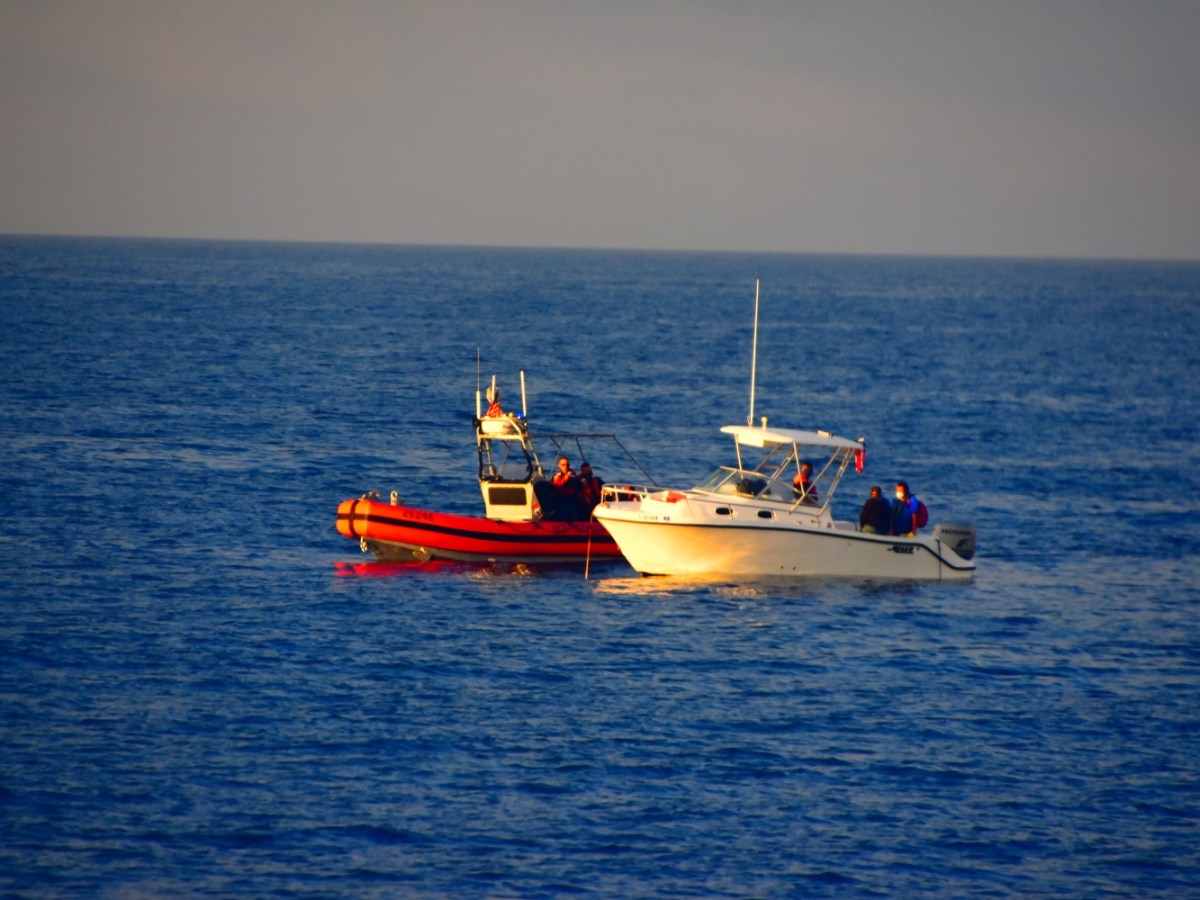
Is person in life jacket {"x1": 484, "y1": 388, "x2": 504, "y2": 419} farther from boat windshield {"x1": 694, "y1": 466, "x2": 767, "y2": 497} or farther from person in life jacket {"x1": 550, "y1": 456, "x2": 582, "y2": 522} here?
boat windshield {"x1": 694, "y1": 466, "x2": 767, "y2": 497}

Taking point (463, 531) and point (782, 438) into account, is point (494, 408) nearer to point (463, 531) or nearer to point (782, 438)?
point (463, 531)

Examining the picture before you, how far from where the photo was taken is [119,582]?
31.3m

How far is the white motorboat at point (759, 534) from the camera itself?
103ft

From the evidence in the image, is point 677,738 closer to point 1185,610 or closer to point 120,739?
point 120,739

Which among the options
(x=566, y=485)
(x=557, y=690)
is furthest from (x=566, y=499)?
(x=557, y=690)

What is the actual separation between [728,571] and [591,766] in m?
10.6

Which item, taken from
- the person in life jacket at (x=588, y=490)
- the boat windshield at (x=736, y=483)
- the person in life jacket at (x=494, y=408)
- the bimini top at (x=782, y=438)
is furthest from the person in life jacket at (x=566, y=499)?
the bimini top at (x=782, y=438)

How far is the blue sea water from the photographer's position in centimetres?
1920

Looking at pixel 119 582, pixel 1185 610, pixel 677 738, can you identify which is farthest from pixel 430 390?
pixel 677 738

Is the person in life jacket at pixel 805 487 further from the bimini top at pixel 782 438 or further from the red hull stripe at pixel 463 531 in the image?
the red hull stripe at pixel 463 531

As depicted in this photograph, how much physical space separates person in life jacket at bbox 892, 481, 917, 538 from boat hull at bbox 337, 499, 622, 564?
584 cm

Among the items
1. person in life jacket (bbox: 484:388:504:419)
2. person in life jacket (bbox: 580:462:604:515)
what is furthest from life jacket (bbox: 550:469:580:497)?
person in life jacket (bbox: 484:388:504:419)

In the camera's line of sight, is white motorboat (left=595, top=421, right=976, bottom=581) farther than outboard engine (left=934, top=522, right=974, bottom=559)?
No

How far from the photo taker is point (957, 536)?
32.9m
